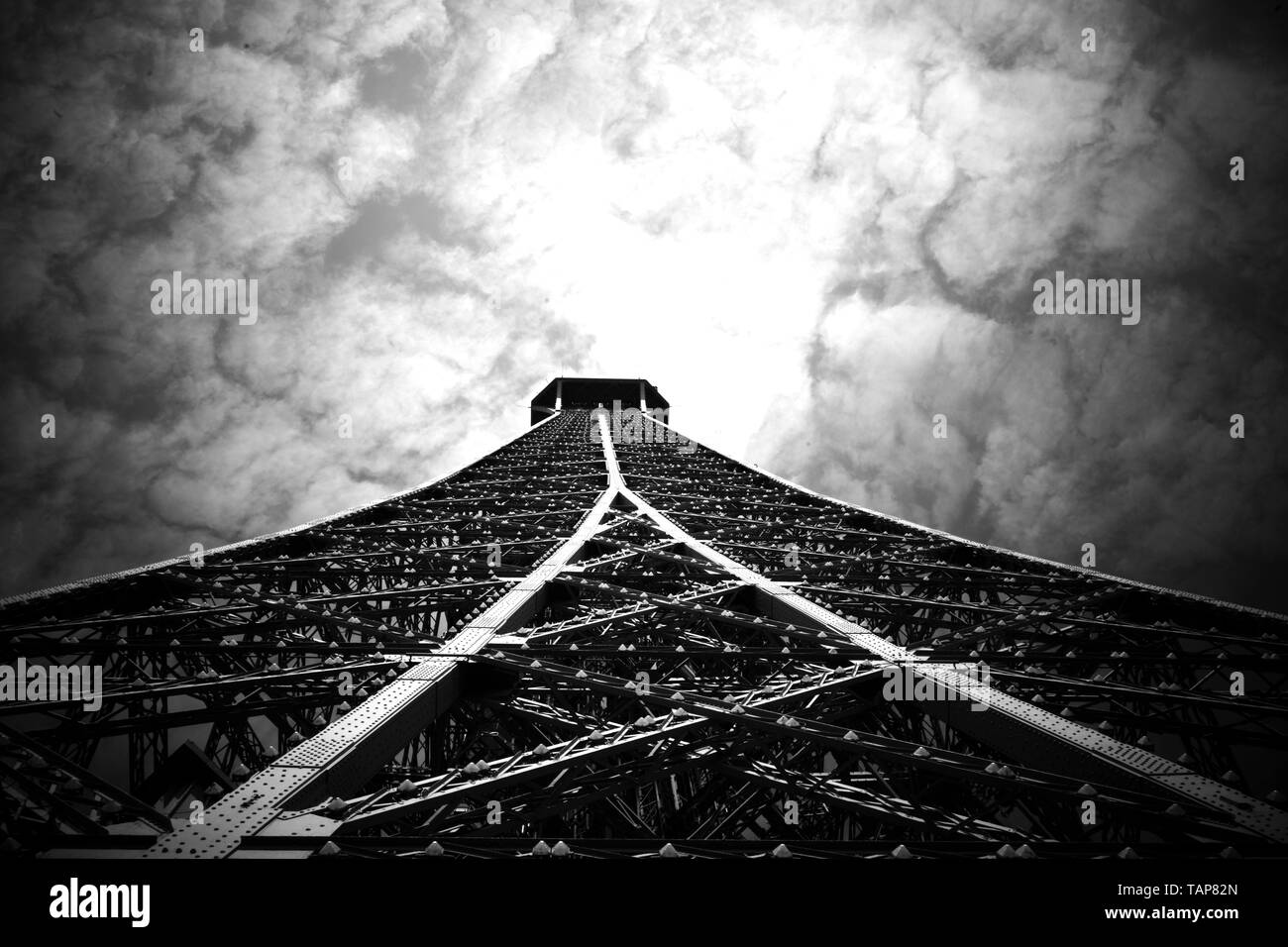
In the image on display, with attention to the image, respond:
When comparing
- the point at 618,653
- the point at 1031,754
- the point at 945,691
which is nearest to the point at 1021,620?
the point at 945,691

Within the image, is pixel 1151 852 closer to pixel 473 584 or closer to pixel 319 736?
pixel 319 736

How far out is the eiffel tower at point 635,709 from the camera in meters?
3.78

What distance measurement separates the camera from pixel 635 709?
23.4ft

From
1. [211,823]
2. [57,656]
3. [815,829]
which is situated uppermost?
[57,656]

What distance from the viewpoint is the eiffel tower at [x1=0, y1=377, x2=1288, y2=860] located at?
3.78 m

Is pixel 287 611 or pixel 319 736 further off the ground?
pixel 287 611

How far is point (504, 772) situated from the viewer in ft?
14.8

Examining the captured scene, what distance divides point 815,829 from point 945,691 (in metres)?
2.57

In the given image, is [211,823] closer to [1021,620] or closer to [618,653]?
[618,653]

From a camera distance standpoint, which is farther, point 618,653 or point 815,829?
point 815,829

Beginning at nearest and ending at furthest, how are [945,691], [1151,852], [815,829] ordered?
[1151,852]
[945,691]
[815,829]
